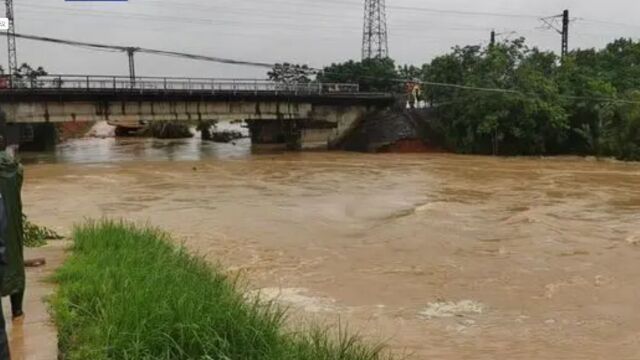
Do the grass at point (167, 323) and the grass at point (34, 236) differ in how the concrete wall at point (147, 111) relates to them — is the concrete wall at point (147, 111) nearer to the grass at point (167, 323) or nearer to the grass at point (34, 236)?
the grass at point (34, 236)

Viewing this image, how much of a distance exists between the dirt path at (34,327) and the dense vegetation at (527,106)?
39.8m

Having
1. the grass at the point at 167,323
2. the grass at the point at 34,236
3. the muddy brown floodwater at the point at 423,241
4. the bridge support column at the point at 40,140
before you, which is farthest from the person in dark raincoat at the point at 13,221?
the bridge support column at the point at 40,140

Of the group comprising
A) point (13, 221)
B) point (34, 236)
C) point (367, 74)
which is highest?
point (367, 74)

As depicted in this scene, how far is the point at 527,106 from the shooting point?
44625 millimetres

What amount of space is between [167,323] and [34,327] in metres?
1.50

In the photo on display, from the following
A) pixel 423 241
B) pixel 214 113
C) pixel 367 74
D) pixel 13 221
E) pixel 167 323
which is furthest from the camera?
pixel 367 74

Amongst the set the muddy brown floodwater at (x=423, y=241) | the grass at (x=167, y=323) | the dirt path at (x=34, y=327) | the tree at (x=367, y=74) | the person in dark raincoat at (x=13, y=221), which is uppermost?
the tree at (x=367, y=74)

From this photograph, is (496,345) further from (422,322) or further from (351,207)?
(351,207)

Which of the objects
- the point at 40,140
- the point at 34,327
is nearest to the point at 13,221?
the point at 34,327

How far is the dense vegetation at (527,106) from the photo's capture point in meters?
44.7

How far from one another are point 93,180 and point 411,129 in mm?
25377

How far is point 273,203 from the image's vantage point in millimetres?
23719

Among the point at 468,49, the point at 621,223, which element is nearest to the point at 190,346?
the point at 621,223

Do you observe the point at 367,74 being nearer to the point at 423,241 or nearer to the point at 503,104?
the point at 503,104
